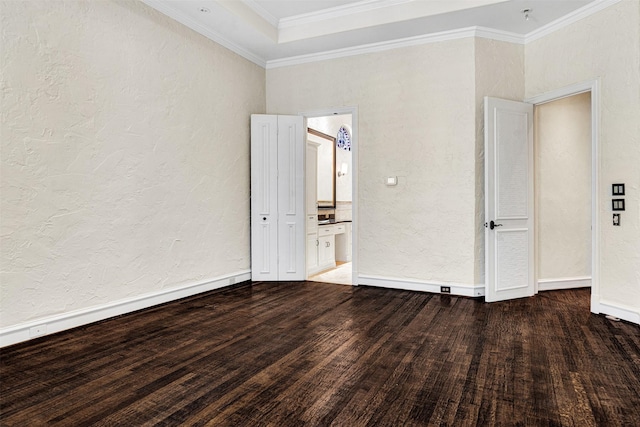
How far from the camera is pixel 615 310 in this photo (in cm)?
377

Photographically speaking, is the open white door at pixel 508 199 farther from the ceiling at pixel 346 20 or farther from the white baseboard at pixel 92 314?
the white baseboard at pixel 92 314

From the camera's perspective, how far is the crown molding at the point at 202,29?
4.06 m

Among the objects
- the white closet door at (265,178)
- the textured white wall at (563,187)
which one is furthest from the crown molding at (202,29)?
the textured white wall at (563,187)

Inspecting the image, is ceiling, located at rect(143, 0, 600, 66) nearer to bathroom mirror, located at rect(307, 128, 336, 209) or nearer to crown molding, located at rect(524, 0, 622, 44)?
crown molding, located at rect(524, 0, 622, 44)

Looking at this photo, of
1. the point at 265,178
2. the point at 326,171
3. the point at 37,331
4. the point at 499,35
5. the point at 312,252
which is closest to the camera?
the point at 37,331

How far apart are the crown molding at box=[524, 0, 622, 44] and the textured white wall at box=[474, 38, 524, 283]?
217mm

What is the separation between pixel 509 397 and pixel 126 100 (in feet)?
13.1

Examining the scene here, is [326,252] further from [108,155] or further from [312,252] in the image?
[108,155]

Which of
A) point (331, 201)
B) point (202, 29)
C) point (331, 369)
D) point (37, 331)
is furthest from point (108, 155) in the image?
point (331, 201)

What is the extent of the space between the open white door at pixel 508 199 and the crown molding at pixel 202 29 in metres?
3.20

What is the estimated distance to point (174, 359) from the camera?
2.77 m

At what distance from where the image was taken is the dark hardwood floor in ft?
6.73

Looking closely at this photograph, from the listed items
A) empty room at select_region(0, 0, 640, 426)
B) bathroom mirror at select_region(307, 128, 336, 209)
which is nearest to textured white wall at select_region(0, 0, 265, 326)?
empty room at select_region(0, 0, 640, 426)

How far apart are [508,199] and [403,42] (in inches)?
92.7
